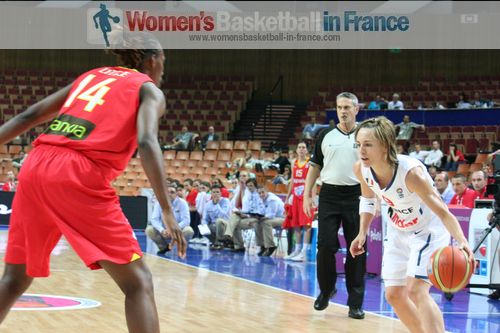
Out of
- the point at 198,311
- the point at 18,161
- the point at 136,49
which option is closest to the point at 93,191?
the point at 136,49

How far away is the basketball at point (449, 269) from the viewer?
4.71 m

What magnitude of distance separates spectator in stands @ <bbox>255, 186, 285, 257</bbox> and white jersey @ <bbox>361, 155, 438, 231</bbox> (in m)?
9.79

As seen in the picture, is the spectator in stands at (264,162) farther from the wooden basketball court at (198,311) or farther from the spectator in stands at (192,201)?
the wooden basketball court at (198,311)

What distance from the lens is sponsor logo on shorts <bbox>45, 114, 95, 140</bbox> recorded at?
367 centimetres

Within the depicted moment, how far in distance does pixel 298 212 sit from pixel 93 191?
1060cm

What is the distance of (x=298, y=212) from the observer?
1408 cm

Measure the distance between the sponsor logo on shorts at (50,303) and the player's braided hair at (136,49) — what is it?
3950 millimetres

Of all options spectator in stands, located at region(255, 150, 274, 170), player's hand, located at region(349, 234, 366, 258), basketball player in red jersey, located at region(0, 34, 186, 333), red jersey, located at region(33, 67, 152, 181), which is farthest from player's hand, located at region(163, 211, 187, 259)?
spectator in stands, located at region(255, 150, 274, 170)

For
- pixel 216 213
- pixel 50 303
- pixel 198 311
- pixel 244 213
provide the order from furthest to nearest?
pixel 216 213
pixel 244 213
pixel 50 303
pixel 198 311

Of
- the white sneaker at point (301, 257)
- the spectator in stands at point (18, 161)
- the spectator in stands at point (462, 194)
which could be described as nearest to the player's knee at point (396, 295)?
the spectator in stands at point (462, 194)

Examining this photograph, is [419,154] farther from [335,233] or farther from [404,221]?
[404,221]

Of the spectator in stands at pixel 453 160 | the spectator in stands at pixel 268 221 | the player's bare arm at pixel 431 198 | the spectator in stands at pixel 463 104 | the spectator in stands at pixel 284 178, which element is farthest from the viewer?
the spectator in stands at pixel 463 104

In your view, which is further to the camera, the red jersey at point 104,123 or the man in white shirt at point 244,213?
the man in white shirt at point 244,213

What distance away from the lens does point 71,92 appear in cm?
389
